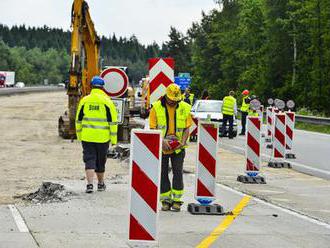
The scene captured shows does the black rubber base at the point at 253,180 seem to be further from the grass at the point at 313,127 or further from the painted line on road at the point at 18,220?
the grass at the point at 313,127

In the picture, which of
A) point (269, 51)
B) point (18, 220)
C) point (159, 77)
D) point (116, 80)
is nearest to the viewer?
point (18, 220)

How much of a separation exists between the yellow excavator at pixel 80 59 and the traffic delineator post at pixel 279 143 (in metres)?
10.4

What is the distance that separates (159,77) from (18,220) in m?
4.87

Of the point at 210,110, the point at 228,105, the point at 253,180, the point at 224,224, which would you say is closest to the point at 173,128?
the point at 224,224

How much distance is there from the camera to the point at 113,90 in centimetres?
1905

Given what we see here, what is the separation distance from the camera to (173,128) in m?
11.1

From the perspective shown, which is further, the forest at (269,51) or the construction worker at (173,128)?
the forest at (269,51)

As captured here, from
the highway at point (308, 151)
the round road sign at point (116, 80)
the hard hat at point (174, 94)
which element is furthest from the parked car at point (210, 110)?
the hard hat at point (174, 94)

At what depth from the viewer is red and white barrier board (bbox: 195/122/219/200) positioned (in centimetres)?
1129

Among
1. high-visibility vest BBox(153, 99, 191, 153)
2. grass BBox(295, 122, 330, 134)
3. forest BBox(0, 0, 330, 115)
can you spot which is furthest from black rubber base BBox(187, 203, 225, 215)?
forest BBox(0, 0, 330, 115)

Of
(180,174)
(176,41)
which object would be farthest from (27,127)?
(176,41)

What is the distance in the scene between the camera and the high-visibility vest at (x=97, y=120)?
13016mm

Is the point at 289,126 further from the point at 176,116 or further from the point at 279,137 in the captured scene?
the point at 176,116

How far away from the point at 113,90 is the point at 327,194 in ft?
21.9
